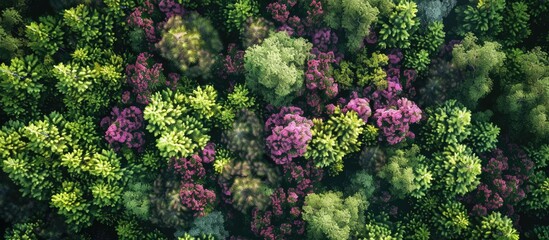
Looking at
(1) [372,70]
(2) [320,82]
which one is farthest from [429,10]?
(2) [320,82]

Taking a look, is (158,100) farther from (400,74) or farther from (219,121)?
(400,74)

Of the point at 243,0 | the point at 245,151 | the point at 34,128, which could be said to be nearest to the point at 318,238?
the point at 245,151

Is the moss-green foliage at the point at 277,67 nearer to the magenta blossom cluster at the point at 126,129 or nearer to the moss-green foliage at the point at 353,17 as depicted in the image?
the moss-green foliage at the point at 353,17

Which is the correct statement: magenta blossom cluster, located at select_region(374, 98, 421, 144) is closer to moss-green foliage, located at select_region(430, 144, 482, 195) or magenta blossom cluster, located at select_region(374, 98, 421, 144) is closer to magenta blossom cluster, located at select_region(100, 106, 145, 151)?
moss-green foliage, located at select_region(430, 144, 482, 195)

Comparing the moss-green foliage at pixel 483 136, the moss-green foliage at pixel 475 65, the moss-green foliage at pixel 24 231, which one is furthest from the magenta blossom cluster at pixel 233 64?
the moss-green foliage at pixel 483 136

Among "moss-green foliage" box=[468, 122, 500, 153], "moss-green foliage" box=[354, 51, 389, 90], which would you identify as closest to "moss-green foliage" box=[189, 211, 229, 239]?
"moss-green foliage" box=[354, 51, 389, 90]

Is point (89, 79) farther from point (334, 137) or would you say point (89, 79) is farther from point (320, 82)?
point (334, 137)
